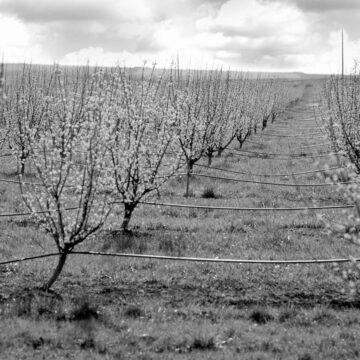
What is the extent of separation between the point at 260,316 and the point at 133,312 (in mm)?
2358

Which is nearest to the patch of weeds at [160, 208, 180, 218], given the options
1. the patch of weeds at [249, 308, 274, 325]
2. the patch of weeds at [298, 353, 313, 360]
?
the patch of weeds at [249, 308, 274, 325]

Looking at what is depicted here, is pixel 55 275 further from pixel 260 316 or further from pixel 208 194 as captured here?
pixel 208 194

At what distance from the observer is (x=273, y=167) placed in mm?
28453

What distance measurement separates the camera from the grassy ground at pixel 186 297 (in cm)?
837

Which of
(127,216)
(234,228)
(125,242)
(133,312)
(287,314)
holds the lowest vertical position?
(133,312)

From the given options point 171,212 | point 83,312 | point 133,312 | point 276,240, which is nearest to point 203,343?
point 133,312

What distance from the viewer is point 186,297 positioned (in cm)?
1060

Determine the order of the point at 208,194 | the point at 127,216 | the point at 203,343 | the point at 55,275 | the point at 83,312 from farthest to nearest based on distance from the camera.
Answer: the point at 208,194 < the point at 127,216 < the point at 55,275 < the point at 83,312 < the point at 203,343

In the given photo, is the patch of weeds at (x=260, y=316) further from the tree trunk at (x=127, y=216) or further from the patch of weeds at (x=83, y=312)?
the tree trunk at (x=127, y=216)

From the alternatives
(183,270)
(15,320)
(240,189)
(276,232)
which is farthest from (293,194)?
(15,320)

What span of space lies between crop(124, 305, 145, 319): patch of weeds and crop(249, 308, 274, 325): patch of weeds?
6.68 feet

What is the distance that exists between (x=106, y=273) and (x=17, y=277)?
75.3 inches

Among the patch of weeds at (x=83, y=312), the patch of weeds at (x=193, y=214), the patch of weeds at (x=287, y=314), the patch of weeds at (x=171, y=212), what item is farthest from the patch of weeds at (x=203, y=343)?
the patch of weeds at (x=171, y=212)

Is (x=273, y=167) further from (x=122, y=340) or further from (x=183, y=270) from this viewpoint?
(x=122, y=340)
